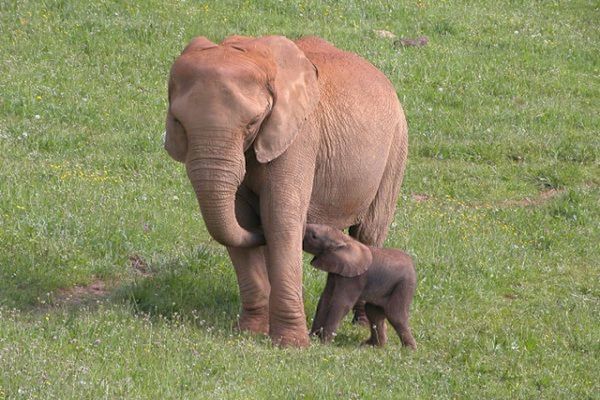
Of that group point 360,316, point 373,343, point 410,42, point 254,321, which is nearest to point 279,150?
point 254,321

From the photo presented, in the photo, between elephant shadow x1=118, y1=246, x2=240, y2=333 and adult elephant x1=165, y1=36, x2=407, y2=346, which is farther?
elephant shadow x1=118, y1=246, x2=240, y2=333

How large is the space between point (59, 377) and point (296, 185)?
286cm

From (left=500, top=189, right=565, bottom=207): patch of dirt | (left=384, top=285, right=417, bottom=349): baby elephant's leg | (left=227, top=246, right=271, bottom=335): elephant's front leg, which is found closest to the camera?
(left=384, top=285, right=417, bottom=349): baby elephant's leg

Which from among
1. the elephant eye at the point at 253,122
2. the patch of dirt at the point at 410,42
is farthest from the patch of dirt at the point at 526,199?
the elephant eye at the point at 253,122

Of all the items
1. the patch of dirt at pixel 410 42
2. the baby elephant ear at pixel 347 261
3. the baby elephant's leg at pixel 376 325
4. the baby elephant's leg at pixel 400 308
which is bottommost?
the patch of dirt at pixel 410 42

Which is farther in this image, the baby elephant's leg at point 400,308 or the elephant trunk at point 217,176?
the baby elephant's leg at point 400,308

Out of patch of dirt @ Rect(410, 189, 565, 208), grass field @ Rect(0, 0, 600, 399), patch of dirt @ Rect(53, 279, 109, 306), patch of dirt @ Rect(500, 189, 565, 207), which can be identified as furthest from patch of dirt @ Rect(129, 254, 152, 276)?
patch of dirt @ Rect(500, 189, 565, 207)

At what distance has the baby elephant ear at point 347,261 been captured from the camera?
11.1m

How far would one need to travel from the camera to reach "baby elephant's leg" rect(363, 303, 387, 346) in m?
11.5

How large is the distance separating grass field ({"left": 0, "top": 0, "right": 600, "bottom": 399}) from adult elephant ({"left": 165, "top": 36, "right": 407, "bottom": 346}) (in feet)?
1.94

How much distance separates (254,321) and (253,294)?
22 cm

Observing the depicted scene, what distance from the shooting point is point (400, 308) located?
11.3 metres

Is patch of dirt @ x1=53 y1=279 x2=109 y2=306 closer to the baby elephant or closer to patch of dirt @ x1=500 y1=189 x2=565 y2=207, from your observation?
the baby elephant

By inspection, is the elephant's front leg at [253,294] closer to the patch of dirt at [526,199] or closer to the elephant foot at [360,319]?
the elephant foot at [360,319]
